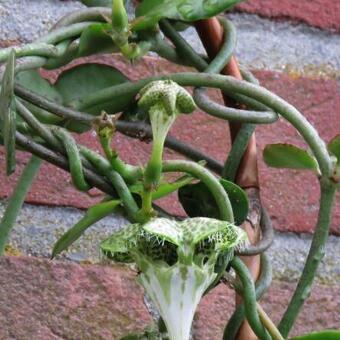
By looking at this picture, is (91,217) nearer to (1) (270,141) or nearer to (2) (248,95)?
(2) (248,95)

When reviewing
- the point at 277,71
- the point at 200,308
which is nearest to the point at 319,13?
the point at 277,71

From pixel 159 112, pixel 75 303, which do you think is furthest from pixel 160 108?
pixel 75 303

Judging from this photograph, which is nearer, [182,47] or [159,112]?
[159,112]

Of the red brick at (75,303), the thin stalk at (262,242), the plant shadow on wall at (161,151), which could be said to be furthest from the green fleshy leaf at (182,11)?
the red brick at (75,303)

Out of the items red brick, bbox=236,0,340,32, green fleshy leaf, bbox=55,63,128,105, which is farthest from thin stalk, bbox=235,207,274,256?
red brick, bbox=236,0,340,32


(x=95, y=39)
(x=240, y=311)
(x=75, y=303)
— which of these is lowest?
(x=75, y=303)

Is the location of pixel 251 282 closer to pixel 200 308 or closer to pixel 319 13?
pixel 200 308

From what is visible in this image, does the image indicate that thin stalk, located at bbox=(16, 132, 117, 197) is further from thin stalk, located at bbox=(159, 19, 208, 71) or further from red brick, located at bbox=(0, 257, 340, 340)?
red brick, located at bbox=(0, 257, 340, 340)
